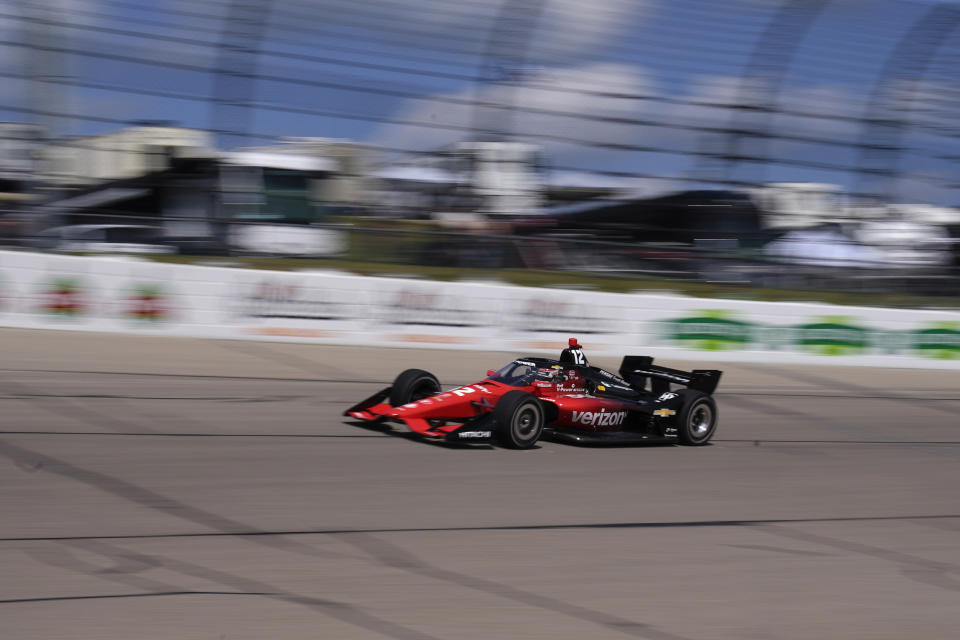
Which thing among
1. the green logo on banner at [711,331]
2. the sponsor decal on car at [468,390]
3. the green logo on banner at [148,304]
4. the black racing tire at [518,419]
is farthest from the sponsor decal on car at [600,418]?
the green logo on banner at [711,331]

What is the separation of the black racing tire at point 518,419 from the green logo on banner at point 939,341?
10.7 meters

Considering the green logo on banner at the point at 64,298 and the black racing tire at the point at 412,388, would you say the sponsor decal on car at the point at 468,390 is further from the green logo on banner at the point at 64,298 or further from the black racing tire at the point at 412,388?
the green logo on banner at the point at 64,298

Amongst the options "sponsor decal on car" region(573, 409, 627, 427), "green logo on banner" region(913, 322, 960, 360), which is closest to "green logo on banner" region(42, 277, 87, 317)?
"sponsor decal on car" region(573, 409, 627, 427)

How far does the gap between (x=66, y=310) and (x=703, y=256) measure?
347 inches

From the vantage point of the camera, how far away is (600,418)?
867cm

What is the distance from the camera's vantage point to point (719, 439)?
9.73 meters

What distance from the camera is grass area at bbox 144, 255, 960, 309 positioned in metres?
13.4

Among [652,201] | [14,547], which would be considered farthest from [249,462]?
[652,201]

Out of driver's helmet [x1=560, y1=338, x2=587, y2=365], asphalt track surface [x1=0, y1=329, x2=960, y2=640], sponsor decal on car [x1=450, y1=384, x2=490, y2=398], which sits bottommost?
asphalt track surface [x1=0, y1=329, x2=960, y2=640]

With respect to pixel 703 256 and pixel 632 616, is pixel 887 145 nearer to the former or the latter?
pixel 703 256

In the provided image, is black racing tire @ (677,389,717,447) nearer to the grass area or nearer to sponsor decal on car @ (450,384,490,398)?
sponsor decal on car @ (450,384,490,398)

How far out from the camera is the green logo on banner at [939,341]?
55.3 feet

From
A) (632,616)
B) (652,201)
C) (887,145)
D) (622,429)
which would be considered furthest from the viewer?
(887,145)

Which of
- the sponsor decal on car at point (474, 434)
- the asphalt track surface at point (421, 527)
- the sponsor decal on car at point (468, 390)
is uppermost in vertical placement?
the sponsor decal on car at point (468, 390)
